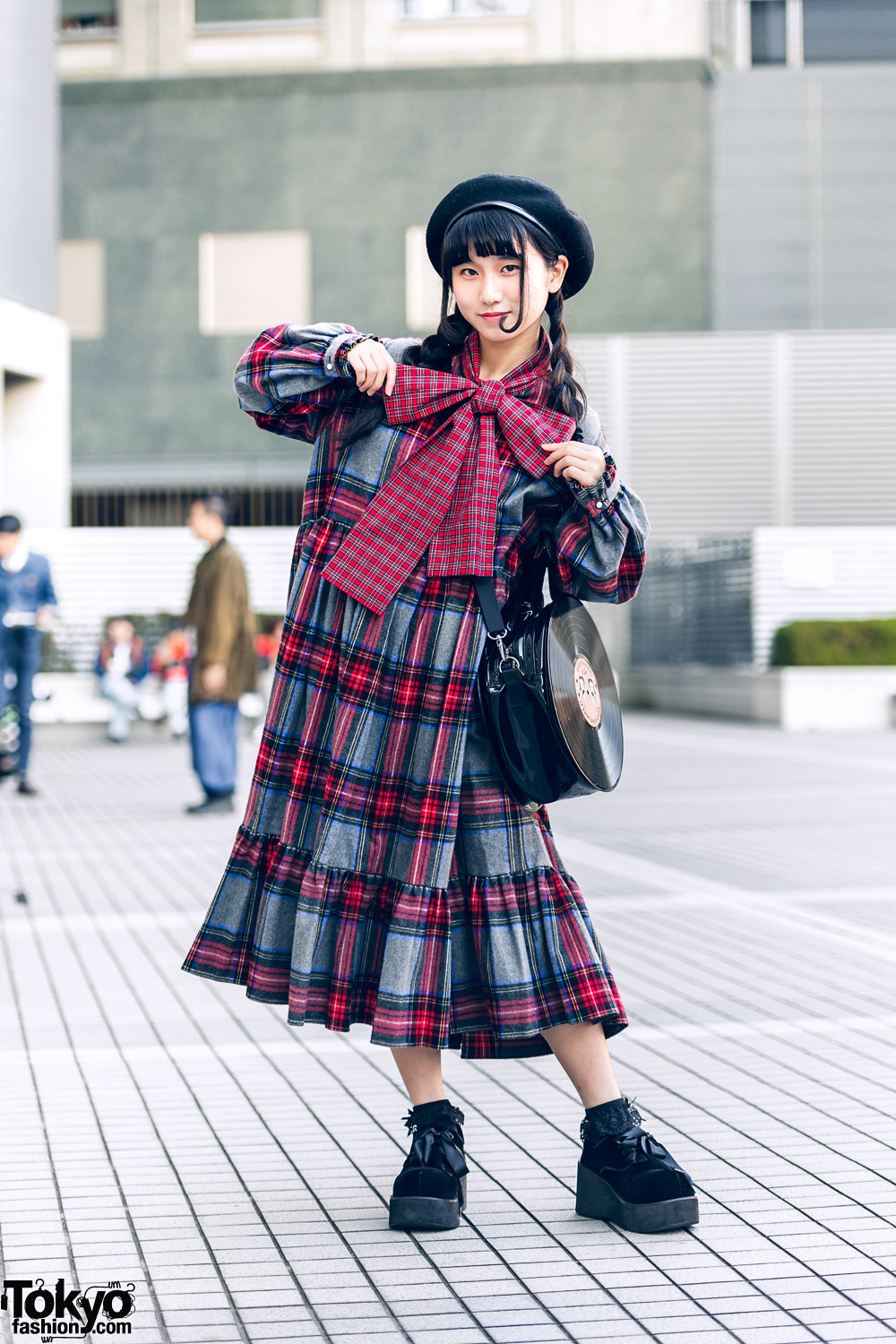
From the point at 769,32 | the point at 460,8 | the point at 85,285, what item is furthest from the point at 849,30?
the point at 85,285

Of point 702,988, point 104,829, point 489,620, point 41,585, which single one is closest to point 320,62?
point 41,585

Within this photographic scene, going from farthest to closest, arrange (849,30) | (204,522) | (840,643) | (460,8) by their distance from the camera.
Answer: (849,30) → (460,8) → (840,643) → (204,522)

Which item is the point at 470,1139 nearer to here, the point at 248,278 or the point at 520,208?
the point at 520,208

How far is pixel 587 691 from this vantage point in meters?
3.22

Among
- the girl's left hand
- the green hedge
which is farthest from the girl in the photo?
the green hedge

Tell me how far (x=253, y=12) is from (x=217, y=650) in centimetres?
1863

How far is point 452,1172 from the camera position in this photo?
3281 mm

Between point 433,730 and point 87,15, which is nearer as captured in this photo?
point 433,730

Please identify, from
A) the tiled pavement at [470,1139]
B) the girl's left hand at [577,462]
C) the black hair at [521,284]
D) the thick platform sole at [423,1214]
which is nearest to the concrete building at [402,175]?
the tiled pavement at [470,1139]

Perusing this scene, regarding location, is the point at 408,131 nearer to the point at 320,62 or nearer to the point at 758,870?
the point at 320,62

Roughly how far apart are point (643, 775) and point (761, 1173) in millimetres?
9810

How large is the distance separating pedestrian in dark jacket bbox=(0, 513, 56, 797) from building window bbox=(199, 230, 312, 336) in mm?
14467

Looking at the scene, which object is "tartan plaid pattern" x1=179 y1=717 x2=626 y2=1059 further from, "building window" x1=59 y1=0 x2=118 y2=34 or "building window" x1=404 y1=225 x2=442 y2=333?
"building window" x1=59 y1=0 x2=118 y2=34

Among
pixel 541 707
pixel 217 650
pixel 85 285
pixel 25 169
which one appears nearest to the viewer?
pixel 541 707
